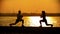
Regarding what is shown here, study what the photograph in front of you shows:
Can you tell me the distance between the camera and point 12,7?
22.3 feet

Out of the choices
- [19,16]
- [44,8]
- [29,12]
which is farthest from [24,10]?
[19,16]

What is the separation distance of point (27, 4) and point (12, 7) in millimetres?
712
